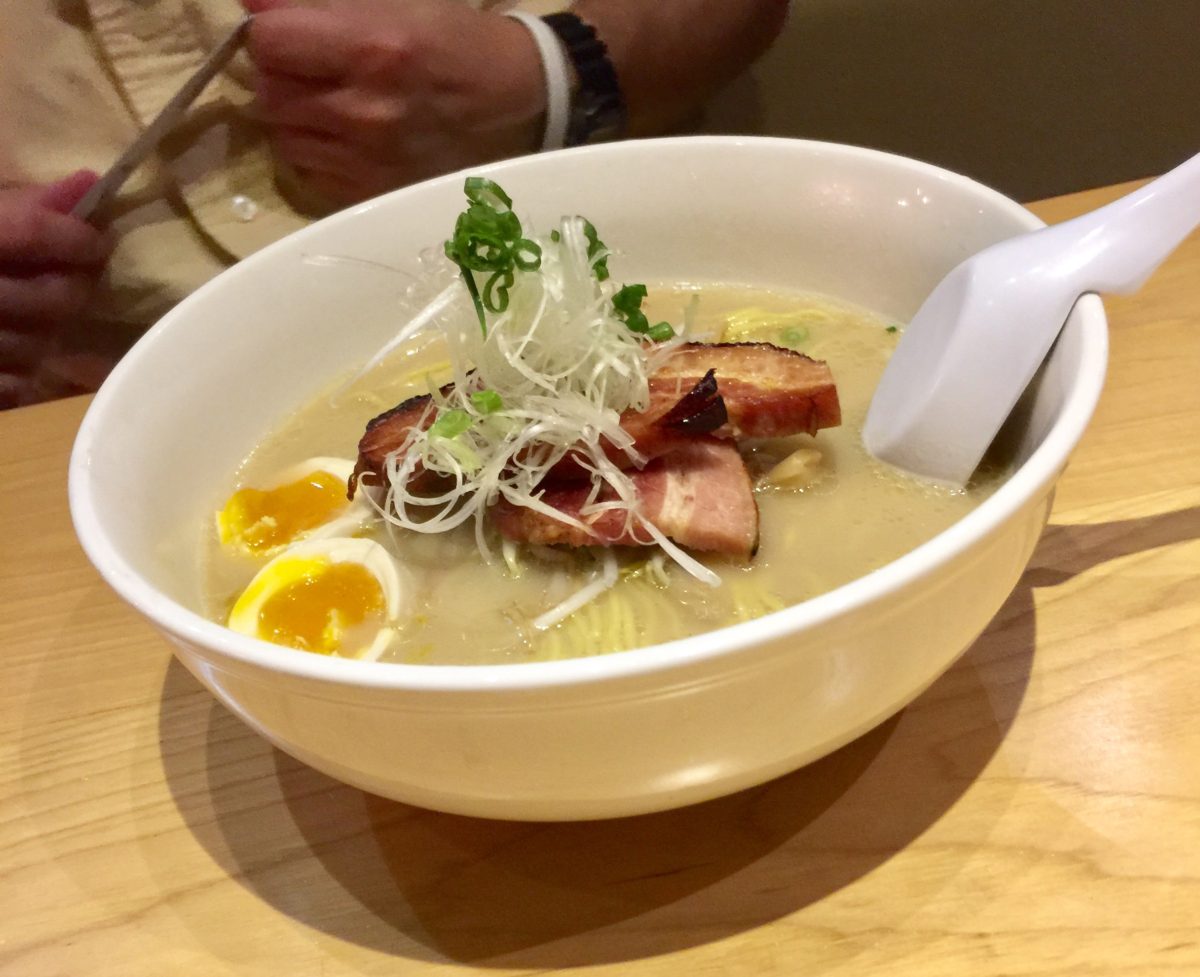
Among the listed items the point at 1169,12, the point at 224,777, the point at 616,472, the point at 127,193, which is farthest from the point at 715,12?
the point at 224,777

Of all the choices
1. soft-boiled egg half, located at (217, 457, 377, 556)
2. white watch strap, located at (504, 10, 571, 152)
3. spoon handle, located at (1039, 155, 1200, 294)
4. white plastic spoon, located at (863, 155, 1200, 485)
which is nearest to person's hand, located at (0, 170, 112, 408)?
white watch strap, located at (504, 10, 571, 152)

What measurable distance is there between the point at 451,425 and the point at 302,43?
1229mm

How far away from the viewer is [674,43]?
6.59ft

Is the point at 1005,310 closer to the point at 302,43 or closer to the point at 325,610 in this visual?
the point at 325,610

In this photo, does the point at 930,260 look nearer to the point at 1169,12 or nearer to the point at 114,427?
the point at 114,427

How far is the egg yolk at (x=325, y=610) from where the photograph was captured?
3.25 ft

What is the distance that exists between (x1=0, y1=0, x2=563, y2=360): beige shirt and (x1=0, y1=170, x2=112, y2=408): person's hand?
0.06 meters

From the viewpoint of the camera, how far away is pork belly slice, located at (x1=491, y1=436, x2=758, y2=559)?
3.17ft

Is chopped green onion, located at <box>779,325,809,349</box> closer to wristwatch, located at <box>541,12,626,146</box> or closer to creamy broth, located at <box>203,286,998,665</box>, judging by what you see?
creamy broth, located at <box>203,286,998,665</box>

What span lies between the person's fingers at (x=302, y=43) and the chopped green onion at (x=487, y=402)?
1.19 metres

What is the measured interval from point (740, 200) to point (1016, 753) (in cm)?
80

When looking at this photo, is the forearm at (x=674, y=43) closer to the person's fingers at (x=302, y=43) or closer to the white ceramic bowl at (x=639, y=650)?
the person's fingers at (x=302, y=43)

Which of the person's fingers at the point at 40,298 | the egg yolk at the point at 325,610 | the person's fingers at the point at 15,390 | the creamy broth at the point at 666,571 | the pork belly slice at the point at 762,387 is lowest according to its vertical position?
the person's fingers at the point at 15,390

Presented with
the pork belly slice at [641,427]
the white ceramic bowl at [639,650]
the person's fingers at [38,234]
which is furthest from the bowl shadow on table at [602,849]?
the person's fingers at [38,234]
